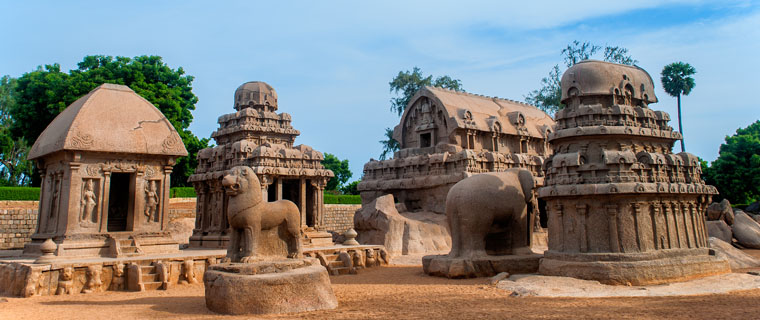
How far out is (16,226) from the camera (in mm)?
20922

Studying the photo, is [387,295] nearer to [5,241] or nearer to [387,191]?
[387,191]

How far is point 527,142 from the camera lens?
2566cm

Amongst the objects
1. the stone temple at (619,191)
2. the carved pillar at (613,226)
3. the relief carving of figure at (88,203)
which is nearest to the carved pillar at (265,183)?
the relief carving of figure at (88,203)

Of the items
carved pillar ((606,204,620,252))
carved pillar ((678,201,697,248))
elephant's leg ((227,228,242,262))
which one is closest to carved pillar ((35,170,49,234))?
elephant's leg ((227,228,242,262))

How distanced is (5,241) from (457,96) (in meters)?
19.9

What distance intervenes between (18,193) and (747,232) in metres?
29.8

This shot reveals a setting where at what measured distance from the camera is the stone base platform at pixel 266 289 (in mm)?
7723

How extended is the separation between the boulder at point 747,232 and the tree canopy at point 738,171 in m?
14.1

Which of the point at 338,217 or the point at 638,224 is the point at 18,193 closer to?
the point at 338,217

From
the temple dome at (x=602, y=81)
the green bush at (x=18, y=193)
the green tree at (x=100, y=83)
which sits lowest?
the green bush at (x=18, y=193)

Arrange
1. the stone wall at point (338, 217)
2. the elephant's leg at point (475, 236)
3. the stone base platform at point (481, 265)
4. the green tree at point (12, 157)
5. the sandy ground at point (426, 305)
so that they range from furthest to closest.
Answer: the green tree at point (12, 157), the stone wall at point (338, 217), the elephant's leg at point (475, 236), the stone base platform at point (481, 265), the sandy ground at point (426, 305)

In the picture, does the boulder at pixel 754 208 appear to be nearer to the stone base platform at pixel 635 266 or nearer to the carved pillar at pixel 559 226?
the stone base platform at pixel 635 266

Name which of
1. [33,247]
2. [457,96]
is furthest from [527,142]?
[33,247]

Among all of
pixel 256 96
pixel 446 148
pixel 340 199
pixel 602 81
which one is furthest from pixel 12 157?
pixel 602 81
